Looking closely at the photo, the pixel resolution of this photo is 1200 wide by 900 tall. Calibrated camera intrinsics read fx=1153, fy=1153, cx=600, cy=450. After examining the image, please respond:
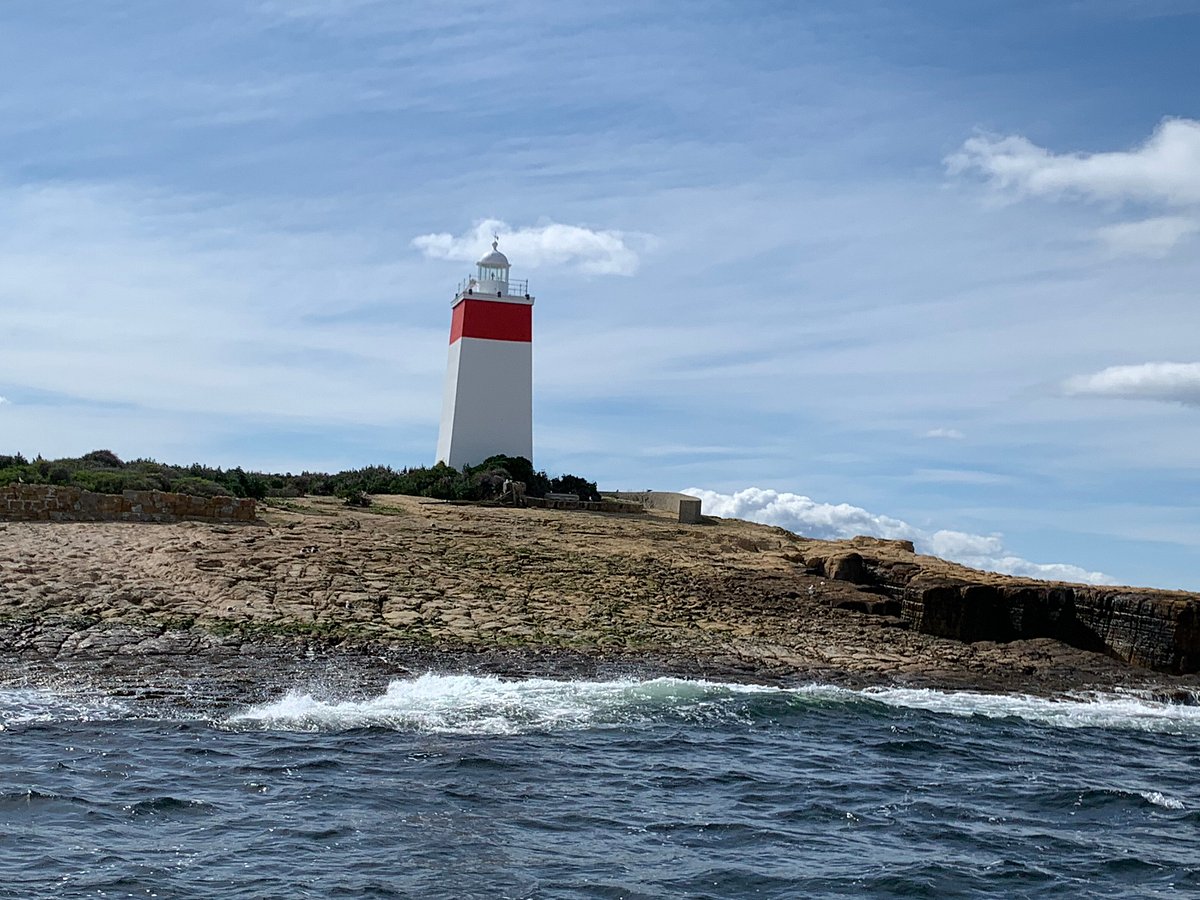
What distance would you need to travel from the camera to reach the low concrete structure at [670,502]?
29.8 meters

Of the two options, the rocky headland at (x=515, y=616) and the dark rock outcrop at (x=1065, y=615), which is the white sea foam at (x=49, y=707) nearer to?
the rocky headland at (x=515, y=616)

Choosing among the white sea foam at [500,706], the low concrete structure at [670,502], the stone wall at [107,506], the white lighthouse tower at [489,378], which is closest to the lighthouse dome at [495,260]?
the white lighthouse tower at [489,378]

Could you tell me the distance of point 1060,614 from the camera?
16672mm

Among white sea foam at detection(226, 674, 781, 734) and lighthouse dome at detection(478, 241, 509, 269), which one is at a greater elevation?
lighthouse dome at detection(478, 241, 509, 269)

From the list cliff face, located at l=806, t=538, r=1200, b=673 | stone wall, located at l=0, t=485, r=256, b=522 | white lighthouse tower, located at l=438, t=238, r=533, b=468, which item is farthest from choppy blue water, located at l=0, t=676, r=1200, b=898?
white lighthouse tower, located at l=438, t=238, r=533, b=468

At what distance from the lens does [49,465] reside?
23.8m

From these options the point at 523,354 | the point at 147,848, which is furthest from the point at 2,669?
the point at 523,354

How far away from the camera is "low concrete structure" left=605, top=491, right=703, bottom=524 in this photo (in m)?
29.8

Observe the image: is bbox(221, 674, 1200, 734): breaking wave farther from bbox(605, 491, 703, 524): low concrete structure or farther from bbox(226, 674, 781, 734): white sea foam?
bbox(605, 491, 703, 524): low concrete structure

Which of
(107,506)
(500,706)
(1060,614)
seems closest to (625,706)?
(500,706)

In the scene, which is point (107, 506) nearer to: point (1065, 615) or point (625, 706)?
point (625, 706)

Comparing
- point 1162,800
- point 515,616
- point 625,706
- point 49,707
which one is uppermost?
point 515,616

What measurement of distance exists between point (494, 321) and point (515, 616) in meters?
20.7

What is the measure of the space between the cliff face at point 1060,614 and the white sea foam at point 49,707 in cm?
1104
